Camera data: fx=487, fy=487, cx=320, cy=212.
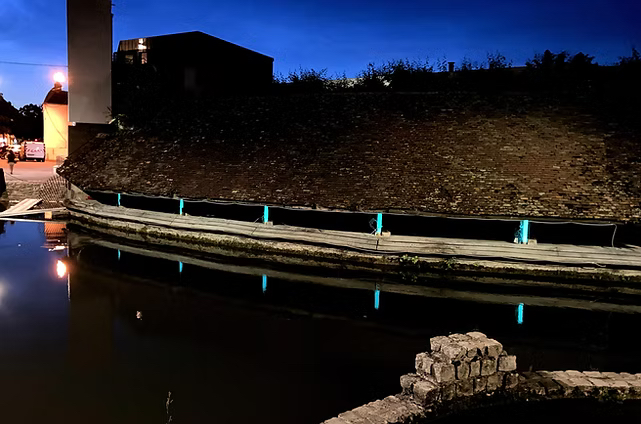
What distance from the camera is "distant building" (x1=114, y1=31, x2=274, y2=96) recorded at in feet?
82.8

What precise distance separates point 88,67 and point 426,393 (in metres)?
24.6

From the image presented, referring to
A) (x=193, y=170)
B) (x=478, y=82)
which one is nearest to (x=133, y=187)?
(x=193, y=170)

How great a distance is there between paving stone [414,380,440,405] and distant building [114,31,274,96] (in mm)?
22746

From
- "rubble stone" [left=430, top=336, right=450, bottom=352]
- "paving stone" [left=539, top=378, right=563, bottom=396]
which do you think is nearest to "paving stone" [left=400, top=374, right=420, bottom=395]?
"rubble stone" [left=430, top=336, right=450, bottom=352]

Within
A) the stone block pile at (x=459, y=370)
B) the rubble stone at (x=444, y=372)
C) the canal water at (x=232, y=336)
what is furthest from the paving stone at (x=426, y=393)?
the canal water at (x=232, y=336)

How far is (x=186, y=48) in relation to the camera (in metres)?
25.3

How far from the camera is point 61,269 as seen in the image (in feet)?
44.5

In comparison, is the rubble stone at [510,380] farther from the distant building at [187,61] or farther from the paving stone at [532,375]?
the distant building at [187,61]

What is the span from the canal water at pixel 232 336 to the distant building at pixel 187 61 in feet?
43.0

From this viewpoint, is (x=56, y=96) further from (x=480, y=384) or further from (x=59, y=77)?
(x=480, y=384)

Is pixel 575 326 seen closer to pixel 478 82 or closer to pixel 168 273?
pixel 168 273

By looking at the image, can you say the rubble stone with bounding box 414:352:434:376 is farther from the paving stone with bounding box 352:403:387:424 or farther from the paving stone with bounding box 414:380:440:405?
the paving stone with bounding box 352:403:387:424

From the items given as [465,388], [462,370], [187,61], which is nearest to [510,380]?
[465,388]

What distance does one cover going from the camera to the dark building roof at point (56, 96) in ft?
122
